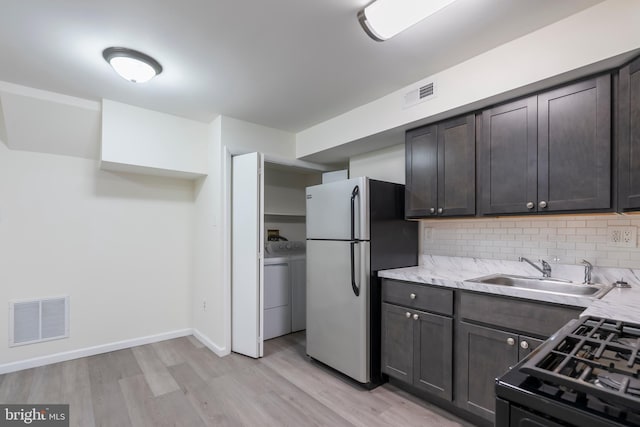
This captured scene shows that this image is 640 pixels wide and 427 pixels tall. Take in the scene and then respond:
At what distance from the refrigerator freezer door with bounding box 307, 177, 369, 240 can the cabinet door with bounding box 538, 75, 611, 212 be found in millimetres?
1150

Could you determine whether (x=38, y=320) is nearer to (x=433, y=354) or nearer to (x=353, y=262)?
(x=353, y=262)

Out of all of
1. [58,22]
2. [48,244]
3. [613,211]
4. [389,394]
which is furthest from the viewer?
[48,244]

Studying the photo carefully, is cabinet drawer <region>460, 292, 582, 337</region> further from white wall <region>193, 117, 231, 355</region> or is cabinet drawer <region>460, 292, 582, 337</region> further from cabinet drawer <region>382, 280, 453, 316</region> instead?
white wall <region>193, 117, 231, 355</region>

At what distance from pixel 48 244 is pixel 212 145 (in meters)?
1.79

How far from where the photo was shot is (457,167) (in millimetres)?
2287

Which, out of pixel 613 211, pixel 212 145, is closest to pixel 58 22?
pixel 212 145

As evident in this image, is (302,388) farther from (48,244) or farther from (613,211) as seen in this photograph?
(48,244)

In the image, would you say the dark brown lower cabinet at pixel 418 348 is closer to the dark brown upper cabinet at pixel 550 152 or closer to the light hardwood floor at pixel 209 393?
the light hardwood floor at pixel 209 393

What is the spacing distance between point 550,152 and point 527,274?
0.88 metres

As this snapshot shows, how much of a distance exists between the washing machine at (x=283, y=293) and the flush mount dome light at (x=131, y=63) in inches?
84.0

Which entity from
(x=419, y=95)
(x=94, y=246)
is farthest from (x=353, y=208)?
(x=94, y=246)

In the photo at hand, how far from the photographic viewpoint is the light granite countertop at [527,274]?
1335 millimetres

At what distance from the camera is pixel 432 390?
2160 millimetres

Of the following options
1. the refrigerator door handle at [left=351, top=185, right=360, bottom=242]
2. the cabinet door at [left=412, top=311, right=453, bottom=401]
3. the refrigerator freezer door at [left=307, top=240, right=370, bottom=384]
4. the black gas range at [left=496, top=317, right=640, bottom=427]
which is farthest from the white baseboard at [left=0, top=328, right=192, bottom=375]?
the black gas range at [left=496, top=317, right=640, bottom=427]
